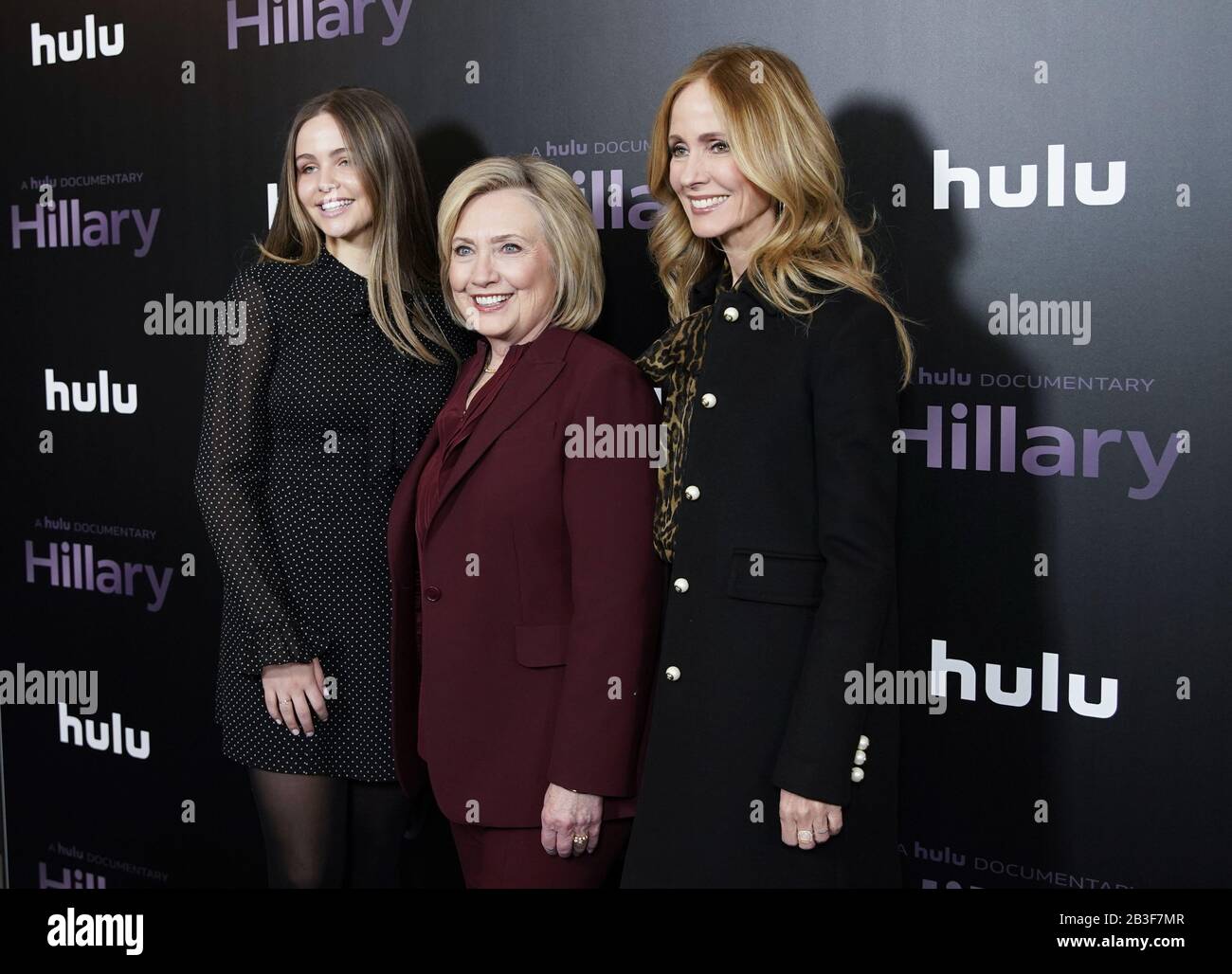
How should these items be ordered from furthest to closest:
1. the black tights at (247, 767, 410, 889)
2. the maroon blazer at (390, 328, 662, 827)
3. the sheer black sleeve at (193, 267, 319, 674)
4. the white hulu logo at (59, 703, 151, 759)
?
1. the white hulu logo at (59, 703, 151, 759)
2. the black tights at (247, 767, 410, 889)
3. the sheer black sleeve at (193, 267, 319, 674)
4. the maroon blazer at (390, 328, 662, 827)

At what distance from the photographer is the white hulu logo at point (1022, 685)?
2.38 metres

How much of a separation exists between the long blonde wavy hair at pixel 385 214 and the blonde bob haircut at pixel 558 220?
0.72 feet

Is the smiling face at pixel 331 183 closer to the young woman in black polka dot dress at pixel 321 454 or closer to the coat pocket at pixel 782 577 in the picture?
the young woman in black polka dot dress at pixel 321 454

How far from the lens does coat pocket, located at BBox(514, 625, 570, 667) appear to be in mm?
2119

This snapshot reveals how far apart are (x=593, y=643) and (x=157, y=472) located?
1800mm

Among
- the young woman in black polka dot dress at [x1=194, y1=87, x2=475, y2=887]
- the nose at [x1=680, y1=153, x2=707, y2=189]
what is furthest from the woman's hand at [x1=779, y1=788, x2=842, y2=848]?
the nose at [x1=680, y1=153, x2=707, y2=189]

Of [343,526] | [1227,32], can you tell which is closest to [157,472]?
[343,526]

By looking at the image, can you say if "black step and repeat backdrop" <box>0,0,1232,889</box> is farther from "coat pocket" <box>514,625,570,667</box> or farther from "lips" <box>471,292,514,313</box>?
"coat pocket" <box>514,625,570,667</box>

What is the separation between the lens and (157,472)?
3.39m

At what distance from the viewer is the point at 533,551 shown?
2107 mm

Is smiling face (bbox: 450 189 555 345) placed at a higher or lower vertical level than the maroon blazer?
higher

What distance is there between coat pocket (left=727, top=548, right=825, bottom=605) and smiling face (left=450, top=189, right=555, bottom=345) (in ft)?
1.92

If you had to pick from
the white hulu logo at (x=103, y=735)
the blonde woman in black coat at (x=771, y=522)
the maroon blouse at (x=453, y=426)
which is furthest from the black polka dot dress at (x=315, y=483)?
the white hulu logo at (x=103, y=735)

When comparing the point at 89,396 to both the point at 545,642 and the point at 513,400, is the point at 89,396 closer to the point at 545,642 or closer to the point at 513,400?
the point at 513,400
